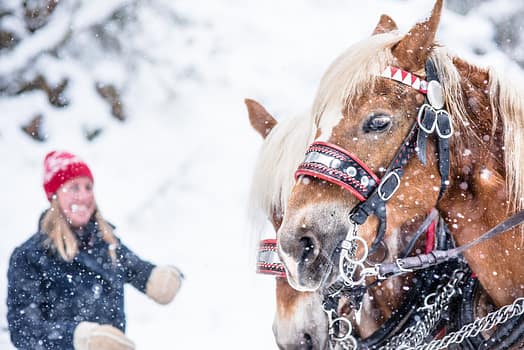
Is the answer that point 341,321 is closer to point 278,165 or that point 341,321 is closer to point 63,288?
point 278,165

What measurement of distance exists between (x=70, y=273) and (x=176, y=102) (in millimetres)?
4819

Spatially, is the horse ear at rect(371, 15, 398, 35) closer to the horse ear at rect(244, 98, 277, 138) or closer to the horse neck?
the horse neck

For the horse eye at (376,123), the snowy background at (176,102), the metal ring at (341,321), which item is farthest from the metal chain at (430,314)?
the snowy background at (176,102)

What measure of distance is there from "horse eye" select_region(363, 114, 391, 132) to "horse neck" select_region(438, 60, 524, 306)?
236mm

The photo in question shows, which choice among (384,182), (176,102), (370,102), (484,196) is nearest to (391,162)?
(384,182)

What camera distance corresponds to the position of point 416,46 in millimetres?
1772

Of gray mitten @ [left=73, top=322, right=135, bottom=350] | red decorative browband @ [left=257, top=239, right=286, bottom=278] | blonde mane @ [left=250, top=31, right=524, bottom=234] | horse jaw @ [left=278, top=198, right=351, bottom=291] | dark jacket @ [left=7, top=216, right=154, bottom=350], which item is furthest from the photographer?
dark jacket @ [left=7, top=216, right=154, bottom=350]

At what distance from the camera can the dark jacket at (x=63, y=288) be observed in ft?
8.87

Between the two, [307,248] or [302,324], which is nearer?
[307,248]

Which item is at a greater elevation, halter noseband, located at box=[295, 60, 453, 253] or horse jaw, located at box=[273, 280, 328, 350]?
halter noseband, located at box=[295, 60, 453, 253]

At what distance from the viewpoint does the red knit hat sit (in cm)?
292

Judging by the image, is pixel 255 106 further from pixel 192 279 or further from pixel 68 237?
pixel 192 279

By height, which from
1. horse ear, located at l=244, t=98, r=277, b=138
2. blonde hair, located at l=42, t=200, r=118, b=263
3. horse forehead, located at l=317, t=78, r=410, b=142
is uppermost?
horse ear, located at l=244, t=98, r=277, b=138

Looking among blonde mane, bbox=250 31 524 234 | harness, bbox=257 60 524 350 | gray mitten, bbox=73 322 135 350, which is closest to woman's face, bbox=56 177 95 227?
gray mitten, bbox=73 322 135 350
